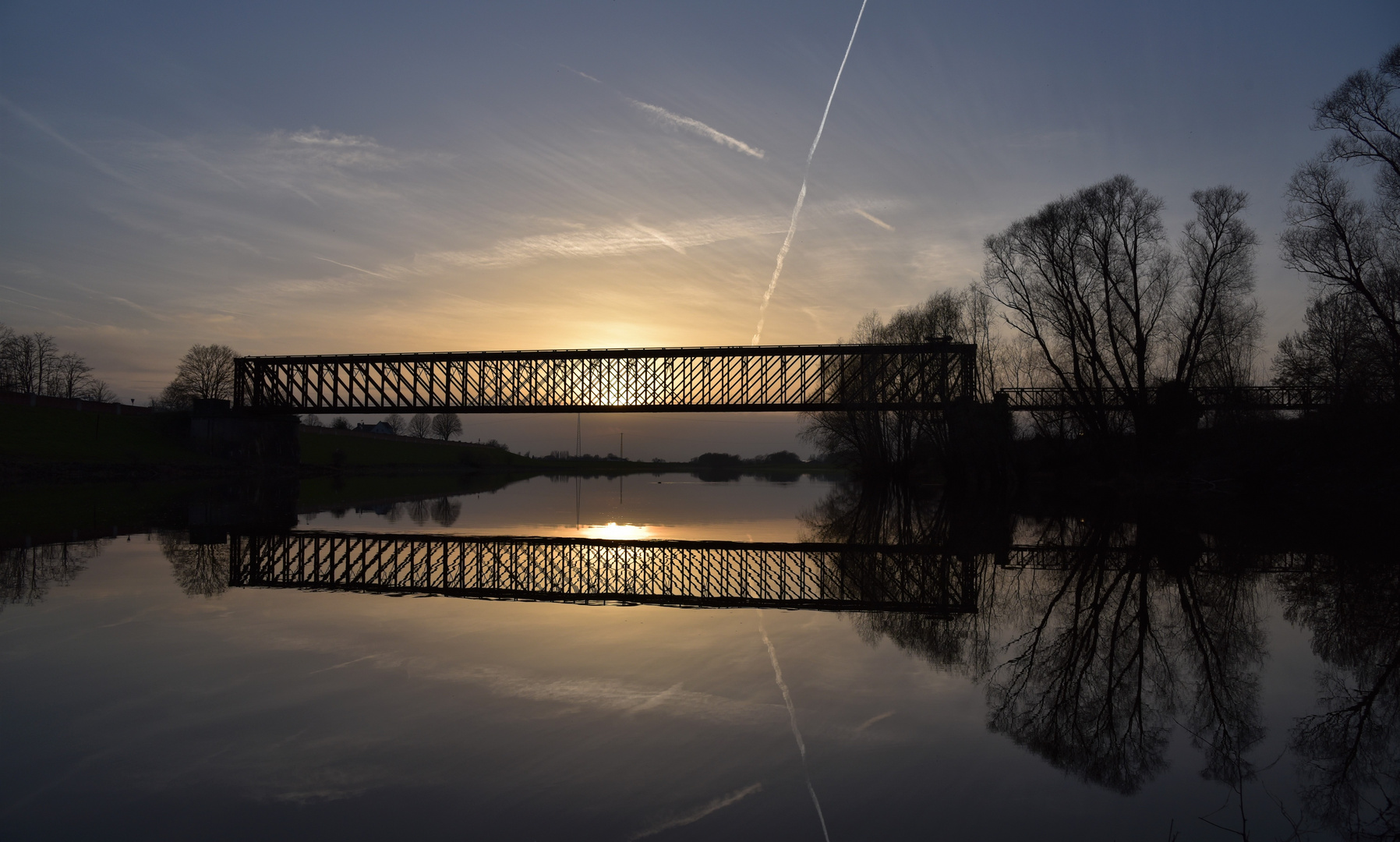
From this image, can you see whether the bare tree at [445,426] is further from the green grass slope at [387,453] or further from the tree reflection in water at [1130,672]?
the tree reflection in water at [1130,672]

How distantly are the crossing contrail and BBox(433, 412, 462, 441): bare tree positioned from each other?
526ft

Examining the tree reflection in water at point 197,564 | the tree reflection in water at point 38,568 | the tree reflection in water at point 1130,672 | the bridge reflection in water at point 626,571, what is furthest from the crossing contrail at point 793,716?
the tree reflection in water at point 38,568

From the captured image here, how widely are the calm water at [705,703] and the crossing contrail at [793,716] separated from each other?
5 cm

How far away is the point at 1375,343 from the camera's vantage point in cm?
3198

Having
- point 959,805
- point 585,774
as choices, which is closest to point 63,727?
point 585,774

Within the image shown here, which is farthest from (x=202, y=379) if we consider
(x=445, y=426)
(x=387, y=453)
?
(x=445, y=426)

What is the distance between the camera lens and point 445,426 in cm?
16375

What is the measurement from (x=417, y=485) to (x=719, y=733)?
203 feet

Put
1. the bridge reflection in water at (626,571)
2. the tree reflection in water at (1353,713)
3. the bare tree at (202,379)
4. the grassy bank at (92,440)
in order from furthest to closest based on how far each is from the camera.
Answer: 1. the bare tree at (202,379)
2. the grassy bank at (92,440)
3. the bridge reflection in water at (626,571)
4. the tree reflection in water at (1353,713)

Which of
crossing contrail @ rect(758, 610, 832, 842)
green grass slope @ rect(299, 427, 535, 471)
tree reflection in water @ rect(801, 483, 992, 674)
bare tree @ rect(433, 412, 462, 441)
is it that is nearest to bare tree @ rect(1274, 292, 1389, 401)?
tree reflection in water @ rect(801, 483, 992, 674)

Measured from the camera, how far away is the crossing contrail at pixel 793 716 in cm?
488

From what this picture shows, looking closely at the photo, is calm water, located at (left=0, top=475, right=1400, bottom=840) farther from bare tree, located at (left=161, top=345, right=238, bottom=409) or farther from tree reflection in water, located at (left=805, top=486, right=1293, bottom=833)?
bare tree, located at (left=161, top=345, right=238, bottom=409)

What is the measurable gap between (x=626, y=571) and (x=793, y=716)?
10096 millimetres

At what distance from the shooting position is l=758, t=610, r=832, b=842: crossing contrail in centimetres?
488
